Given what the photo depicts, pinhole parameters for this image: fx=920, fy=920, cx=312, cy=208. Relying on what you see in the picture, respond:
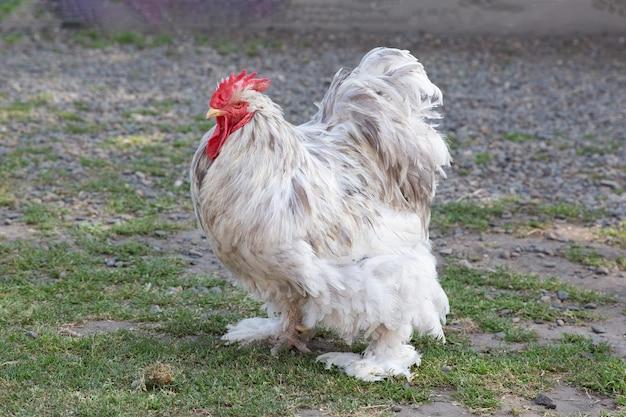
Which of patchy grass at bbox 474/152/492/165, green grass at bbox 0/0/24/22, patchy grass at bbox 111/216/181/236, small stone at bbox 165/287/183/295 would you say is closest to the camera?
small stone at bbox 165/287/183/295

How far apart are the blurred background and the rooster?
0.34 meters

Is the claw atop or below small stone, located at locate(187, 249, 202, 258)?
atop

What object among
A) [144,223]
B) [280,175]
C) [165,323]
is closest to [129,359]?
[165,323]

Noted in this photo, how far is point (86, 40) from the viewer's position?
15.5m

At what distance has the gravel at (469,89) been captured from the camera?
945cm

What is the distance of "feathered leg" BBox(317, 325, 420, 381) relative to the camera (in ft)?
16.5

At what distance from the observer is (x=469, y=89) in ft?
44.0

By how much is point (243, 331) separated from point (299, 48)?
1068cm

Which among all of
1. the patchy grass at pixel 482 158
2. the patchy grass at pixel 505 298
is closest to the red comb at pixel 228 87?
the patchy grass at pixel 505 298

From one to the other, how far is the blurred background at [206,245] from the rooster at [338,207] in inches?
13.2

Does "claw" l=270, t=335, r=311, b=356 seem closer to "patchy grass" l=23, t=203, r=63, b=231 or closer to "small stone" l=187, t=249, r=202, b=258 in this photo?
"small stone" l=187, t=249, r=202, b=258

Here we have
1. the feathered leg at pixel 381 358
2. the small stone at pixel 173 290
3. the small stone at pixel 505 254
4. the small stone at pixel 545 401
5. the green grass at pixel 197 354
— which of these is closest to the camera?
the green grass at pixel 197 354

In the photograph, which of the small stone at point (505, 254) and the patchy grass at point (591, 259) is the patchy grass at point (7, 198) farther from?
the patchy grass at point (591, 259)

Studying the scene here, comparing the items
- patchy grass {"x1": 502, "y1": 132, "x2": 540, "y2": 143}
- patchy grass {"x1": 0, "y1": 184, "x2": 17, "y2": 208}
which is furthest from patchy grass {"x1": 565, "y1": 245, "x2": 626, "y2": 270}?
patchy grass {"x1": 0, "y1": 184, "x2": 17, "y2": 208}
